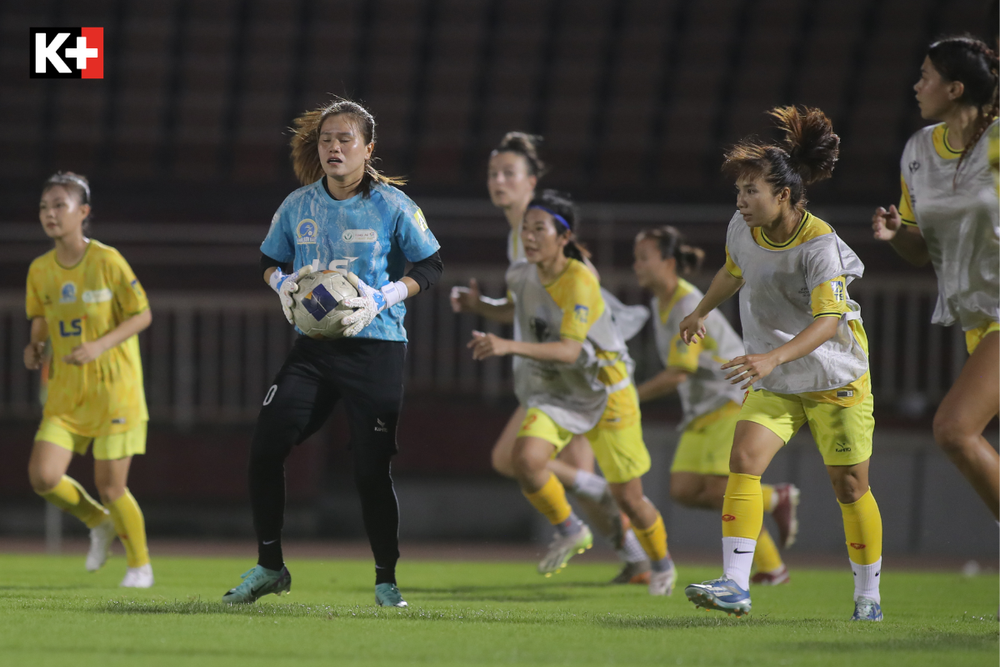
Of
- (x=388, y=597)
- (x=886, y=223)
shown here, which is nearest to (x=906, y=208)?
(x=886, y=223)

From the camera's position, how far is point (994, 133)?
389 centimetres

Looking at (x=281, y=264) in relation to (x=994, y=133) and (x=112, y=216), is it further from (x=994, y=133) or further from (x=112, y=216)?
(x=112, y=216)

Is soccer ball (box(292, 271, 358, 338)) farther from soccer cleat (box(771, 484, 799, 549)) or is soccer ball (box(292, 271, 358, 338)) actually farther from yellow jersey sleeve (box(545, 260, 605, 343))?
soccer cleat (box(771, 484, 799, 549))

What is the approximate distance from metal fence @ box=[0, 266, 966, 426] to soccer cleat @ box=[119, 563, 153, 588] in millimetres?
3580

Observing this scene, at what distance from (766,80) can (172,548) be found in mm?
8008

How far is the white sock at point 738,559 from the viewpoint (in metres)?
3.86

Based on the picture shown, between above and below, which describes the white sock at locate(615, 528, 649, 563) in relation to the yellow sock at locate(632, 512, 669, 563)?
below

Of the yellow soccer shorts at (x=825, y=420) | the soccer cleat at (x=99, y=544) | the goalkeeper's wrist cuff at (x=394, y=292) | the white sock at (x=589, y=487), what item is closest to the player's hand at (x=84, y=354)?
the soccer cleat at (x=99, y=544)

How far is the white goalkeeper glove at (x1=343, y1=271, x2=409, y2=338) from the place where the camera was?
3.93 m

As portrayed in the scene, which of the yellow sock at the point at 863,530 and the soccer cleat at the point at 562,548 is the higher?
the yellow sock at the point at 863,530

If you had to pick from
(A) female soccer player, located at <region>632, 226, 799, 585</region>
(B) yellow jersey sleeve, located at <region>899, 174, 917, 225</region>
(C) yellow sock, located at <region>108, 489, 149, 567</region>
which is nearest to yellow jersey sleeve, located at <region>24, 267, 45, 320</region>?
(C) yellow sock, located at <region>108, 489, 149, 567</region>

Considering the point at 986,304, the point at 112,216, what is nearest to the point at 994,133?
the point at 986,304

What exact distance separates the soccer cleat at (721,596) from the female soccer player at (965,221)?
0.87 meters

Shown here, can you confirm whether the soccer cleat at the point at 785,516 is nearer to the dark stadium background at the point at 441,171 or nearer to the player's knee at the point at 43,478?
the dark stadium background at the point at 441,171
